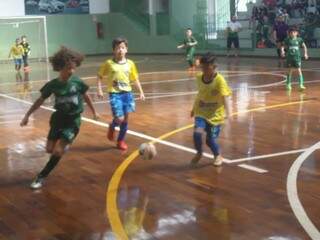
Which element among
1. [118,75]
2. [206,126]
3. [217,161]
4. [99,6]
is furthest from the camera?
[99,6]

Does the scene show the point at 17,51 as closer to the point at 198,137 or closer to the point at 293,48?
the point at 293,48

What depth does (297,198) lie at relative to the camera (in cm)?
563

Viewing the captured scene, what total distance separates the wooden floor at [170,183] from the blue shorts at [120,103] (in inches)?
21.6

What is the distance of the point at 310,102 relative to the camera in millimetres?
12062

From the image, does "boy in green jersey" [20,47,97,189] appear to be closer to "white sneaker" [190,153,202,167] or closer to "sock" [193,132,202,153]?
"sock" [193,132,202,153]

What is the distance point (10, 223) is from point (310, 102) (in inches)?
325

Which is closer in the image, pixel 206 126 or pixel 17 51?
pixel 206 126

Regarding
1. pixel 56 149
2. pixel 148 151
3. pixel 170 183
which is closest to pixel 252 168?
pixel 170 183

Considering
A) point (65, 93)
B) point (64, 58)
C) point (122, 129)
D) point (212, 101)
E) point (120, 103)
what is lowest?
point (122, 129)

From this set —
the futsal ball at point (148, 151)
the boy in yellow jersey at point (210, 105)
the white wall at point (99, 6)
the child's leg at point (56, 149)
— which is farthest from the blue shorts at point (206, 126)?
the white wall at point (99, 6)

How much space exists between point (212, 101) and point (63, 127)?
1.81 meters

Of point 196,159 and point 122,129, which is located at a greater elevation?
point 122,129

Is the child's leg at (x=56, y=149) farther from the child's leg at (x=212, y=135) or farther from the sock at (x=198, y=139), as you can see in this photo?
the child's leg at (x=212, y=135)

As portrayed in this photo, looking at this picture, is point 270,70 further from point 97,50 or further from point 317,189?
point 97,50
